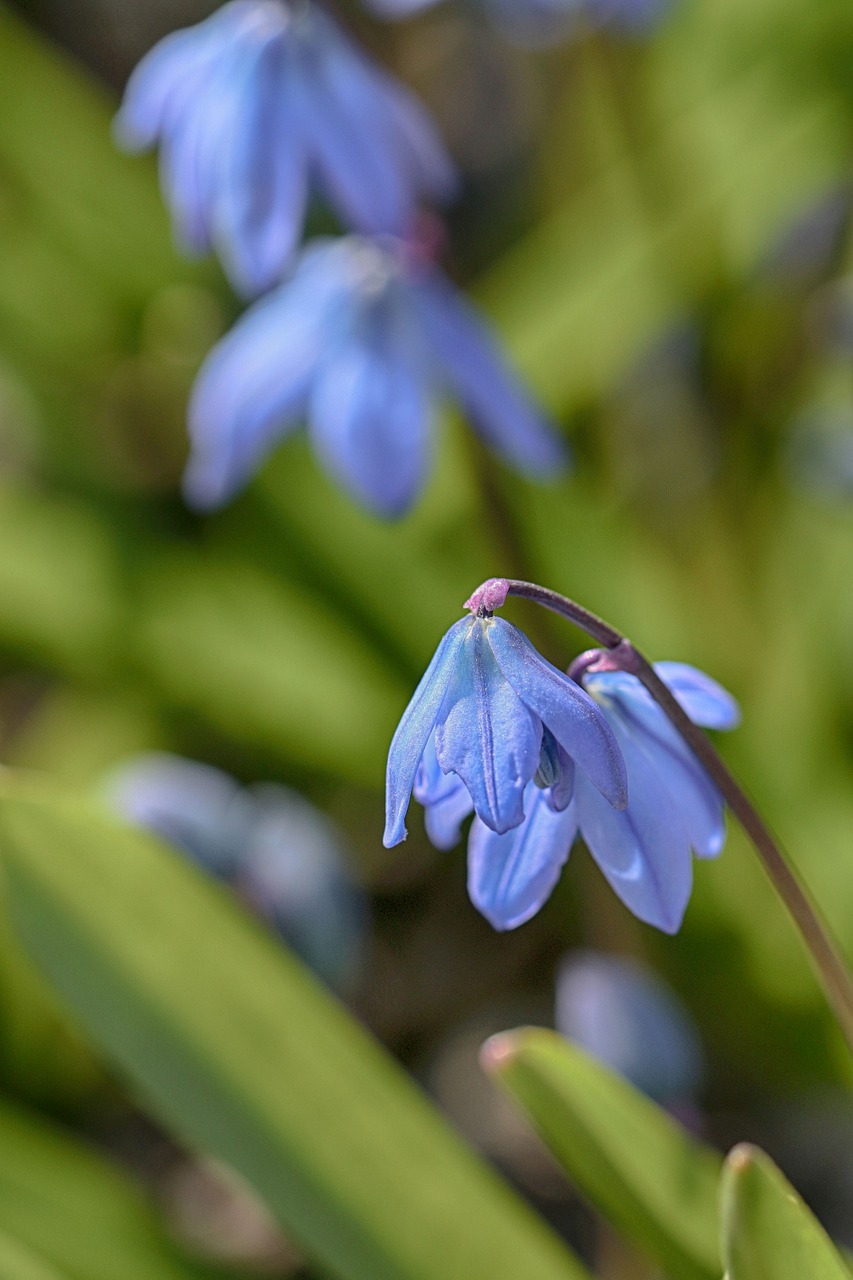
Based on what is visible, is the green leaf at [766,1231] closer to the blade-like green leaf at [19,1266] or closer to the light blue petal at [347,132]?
the blade-like green leaf at [19,1266]

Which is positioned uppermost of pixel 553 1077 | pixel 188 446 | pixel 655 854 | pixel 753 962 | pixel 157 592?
pixel 188 446

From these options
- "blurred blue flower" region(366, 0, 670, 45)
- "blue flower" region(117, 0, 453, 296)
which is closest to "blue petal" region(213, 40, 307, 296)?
"blue flower" region(117, 0, 453, 296)

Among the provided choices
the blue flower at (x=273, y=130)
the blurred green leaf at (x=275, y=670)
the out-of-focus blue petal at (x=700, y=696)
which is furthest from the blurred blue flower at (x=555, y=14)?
the out-of-focus blue petal at (x=700, y=696)

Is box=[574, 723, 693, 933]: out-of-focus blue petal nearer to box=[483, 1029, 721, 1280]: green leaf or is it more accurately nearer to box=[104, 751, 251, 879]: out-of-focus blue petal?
box=[483, 1029, 721, 1280]: green leaf

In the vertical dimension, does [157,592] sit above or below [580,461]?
above

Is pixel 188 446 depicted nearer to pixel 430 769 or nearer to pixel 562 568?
pixel 562 568

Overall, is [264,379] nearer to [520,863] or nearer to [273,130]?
[273,130]

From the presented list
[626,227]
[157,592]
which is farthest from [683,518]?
[157,592]
